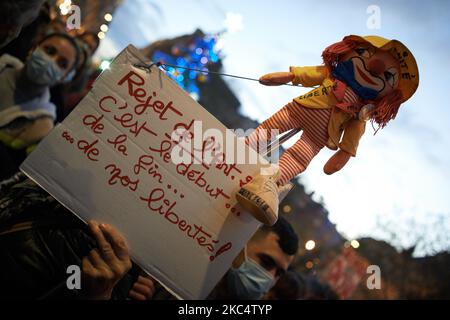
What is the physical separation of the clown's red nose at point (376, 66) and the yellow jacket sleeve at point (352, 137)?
212 millimetres

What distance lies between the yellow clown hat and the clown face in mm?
17

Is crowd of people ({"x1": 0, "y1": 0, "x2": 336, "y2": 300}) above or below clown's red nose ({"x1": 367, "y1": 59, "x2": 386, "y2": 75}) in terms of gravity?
below

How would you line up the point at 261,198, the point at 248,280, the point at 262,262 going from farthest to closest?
the point at 262,262 → the point at 248,280 → the point at 261,198

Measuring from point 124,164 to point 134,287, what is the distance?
0.73 metres

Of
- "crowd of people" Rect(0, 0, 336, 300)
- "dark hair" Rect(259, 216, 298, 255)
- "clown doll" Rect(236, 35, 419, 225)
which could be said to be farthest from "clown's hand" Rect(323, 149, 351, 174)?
"dark hair" Rect(259, 216, 298, 255)

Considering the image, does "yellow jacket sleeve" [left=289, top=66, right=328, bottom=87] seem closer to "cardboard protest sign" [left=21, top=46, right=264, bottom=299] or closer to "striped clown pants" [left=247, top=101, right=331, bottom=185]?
"striped clown pants" [left=247, top=101, right=331, bottom=185]

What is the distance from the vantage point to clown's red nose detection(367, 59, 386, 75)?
1519 mm

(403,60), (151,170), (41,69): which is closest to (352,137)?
(403,60)

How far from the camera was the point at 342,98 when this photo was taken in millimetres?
1537

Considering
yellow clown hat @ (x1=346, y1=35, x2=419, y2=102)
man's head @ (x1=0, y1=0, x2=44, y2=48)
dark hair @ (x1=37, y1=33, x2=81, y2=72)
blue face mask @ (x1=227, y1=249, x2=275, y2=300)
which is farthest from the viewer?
dark hair @ (x1=37, y1=33, x2=81, y2=72)

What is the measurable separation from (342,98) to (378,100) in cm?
16

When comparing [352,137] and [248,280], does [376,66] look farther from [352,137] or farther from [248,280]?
[248,280]

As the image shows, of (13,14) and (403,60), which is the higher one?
(403,60)

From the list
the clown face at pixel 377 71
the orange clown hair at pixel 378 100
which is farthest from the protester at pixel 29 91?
the clown face at pixel 377 71
